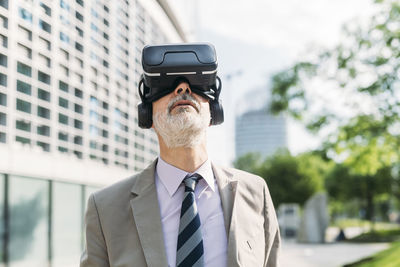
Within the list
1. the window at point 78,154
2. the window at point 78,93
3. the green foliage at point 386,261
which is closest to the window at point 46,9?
the window at point 78,93

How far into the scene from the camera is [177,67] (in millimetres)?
2275

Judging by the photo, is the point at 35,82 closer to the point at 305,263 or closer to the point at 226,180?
the point at 226,180

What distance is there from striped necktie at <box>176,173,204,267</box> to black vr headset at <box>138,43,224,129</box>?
1.52ft

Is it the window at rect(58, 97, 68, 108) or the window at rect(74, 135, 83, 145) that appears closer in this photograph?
the window at rect(58, 97, 68, 108)

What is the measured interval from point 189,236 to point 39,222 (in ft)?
32.9

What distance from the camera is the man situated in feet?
7.34

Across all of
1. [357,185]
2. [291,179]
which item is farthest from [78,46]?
[291,179]

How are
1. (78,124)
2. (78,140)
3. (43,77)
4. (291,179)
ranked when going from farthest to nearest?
(291,179) → (78,140) → (78,124) → (43,77)

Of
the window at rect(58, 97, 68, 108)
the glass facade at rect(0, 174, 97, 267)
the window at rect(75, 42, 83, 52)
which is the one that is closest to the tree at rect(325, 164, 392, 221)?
the glass facade at rect(0, 174, 97, 267)

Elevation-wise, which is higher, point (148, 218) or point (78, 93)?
point (78, 93)

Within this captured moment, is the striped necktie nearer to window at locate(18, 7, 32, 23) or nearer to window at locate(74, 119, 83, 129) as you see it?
window at locate(18, 7, 32, 23)

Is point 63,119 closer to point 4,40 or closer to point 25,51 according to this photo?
point 25,51

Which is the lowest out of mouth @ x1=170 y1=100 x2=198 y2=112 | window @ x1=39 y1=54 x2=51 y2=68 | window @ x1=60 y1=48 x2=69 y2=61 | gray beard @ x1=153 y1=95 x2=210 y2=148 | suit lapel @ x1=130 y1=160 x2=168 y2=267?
suit lapel @ x1=130 y1=160 x2=168 y2=267

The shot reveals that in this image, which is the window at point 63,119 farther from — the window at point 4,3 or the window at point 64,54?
the window at point 4,3
